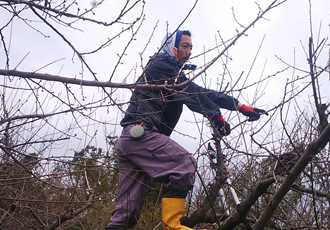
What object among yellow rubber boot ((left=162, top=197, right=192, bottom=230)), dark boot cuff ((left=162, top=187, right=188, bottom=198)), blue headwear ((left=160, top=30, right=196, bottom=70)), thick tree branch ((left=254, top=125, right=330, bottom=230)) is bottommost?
yellow rubber boot ((left=162, top=197, right=192, bottom=230))

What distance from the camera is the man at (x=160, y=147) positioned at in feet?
6.17

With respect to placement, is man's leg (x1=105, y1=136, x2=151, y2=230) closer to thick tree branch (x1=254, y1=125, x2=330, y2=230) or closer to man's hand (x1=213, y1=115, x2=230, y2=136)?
man's hand (x1=213, y1=115, x2=230, y2=136)

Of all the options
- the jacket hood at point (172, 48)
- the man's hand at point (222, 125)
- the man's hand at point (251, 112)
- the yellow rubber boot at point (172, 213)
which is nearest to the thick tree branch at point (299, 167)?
the yellow rubber boot at point (172, 213)

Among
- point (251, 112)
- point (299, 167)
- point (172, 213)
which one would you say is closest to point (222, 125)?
point (251, 112)

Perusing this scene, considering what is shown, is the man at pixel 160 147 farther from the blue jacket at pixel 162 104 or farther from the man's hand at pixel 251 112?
the man's hand at pixel 251 112

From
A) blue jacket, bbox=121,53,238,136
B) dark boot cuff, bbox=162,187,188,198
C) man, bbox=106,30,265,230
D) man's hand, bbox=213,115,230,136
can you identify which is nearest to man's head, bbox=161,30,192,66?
man, bbox=106,30,265,230

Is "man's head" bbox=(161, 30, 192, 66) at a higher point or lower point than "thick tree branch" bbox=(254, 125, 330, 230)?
higher

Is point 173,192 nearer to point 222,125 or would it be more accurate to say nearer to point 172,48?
point 222,125

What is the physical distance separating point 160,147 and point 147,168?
177 mm

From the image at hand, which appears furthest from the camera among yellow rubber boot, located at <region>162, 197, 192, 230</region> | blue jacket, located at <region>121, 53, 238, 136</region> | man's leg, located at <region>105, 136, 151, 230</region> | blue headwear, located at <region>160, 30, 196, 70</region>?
blue headwear, located at <region>160, 30, 196, 70</region>

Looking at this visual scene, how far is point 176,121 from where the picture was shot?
2.39 metres

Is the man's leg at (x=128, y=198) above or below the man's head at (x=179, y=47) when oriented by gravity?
below

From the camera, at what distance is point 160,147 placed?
2.03 m

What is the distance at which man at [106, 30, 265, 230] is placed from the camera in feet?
6.17
